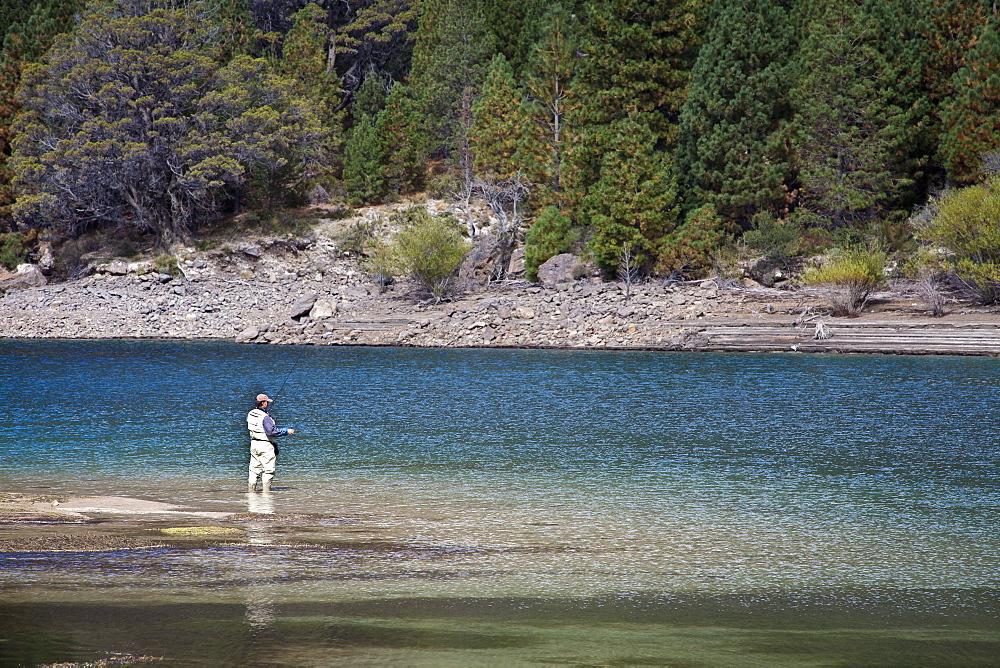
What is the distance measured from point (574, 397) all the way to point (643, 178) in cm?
2727

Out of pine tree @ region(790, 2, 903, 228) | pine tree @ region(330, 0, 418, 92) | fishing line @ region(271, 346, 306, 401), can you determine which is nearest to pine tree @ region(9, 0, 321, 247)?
pine tree @ region(330, 0, 418, 92)

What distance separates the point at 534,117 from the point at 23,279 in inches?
1456

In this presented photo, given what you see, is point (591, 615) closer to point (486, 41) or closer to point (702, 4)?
point (702, 4)

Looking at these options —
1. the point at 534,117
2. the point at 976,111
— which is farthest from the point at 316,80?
Result: the point at 976,111

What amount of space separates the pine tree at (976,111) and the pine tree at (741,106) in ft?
28.6

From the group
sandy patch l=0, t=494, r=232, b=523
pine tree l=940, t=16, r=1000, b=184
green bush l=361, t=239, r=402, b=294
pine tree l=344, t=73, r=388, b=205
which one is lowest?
green bush l=361, t=239, r=402, b=294

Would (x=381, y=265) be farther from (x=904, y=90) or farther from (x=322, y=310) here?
(x=904, y=90)

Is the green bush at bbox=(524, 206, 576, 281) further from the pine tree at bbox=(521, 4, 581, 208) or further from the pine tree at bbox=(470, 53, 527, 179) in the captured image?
the pine tree at bbox=(470, 53, 527, 179)

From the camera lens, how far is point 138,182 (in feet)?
213

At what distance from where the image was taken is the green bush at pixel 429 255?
54.4 metres

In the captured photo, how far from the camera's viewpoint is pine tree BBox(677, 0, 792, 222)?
168ft

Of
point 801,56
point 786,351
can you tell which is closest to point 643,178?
point 801,56

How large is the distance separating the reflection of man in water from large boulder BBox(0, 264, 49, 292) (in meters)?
56.4

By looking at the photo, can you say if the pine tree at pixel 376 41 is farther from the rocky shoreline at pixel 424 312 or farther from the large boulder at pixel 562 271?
the large boulder at pixel 562 271
